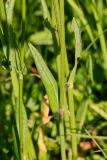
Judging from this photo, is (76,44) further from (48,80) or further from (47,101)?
(47,101)

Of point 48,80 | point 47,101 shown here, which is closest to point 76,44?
point 48,80

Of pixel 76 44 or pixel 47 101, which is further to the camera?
pixel 47 101

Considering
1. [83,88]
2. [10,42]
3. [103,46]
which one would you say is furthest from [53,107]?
[83,88]

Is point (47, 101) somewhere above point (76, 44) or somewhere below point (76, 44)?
below
